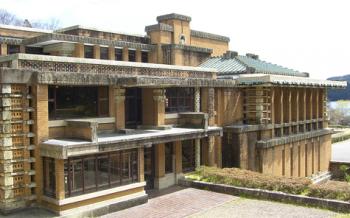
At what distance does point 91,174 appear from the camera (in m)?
18.7

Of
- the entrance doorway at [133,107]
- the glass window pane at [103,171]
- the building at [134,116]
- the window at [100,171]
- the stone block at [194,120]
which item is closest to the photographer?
the building at [134,116]

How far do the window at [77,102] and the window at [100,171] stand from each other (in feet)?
7.92

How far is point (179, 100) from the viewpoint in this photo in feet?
83.1

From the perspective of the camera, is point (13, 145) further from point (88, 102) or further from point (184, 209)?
point (184, 209)

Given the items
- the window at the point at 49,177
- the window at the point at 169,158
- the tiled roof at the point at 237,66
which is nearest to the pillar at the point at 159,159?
the window at the point at 169,158

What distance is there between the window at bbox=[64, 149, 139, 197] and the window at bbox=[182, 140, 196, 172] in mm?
5404

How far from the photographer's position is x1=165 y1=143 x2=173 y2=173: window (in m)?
24.5

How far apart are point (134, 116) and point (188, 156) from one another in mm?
4380

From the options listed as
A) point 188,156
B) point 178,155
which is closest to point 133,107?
point 178,155

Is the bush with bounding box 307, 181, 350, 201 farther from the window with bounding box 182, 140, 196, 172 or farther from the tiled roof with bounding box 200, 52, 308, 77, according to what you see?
the tiled roof with bounding box 200, 52, 308, 77

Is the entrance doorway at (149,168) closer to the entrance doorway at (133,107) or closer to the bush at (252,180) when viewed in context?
the entrance doorway at (133,107)

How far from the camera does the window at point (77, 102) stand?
18984 mm

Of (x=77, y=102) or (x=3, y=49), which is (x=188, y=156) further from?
(x=3, y=49)

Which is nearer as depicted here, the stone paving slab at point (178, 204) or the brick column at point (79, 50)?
the stone paving slab at point (178, 204)
